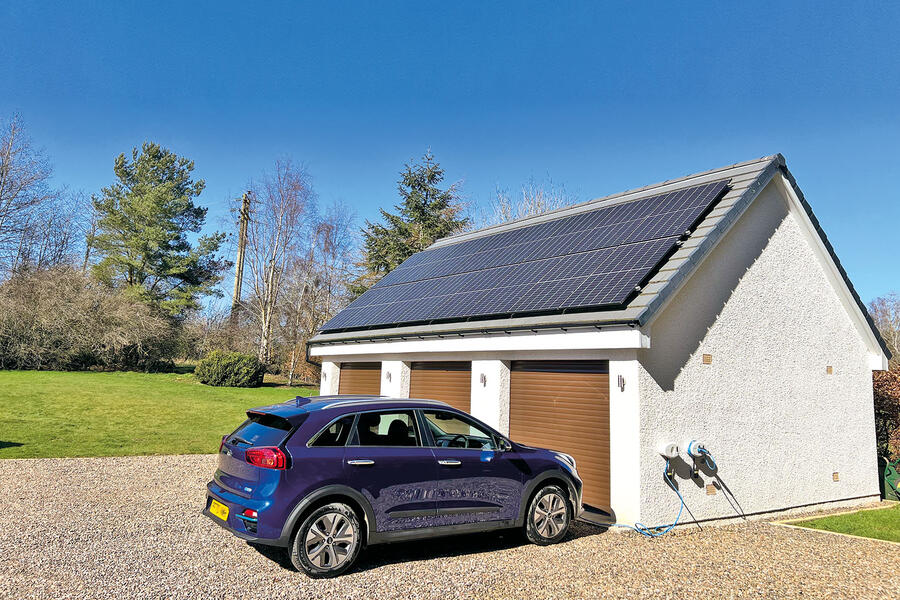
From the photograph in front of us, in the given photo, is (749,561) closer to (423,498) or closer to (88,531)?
(423,498)

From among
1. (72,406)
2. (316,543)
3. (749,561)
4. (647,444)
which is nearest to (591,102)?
(647,444)

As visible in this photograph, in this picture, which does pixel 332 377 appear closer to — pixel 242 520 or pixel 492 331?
pixel 492 331

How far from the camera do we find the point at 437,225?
3275 centimetres

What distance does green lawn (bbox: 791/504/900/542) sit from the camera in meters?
8.45

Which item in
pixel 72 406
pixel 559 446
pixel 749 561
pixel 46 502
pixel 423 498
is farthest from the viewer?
pixel 72 406

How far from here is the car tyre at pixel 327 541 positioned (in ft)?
16.6

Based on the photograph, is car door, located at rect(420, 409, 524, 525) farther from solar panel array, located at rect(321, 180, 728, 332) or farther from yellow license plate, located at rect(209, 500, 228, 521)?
solar panel array, located at rect(321, 180, 728, 332)

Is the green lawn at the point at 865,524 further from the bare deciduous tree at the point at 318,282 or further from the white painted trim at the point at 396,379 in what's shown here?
the bare deciduous tree at the point at 318,282

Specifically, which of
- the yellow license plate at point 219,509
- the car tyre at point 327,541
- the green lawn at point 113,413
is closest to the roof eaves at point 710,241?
the car tyre at point 327,541

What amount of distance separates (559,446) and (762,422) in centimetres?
355

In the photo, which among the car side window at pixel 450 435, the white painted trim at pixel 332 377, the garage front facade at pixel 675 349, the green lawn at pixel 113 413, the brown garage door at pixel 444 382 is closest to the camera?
the car side window at pixel 450 435

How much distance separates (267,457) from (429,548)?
244cm

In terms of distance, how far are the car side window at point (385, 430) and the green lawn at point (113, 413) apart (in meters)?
10.3

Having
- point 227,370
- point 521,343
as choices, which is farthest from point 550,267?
point 227,370
